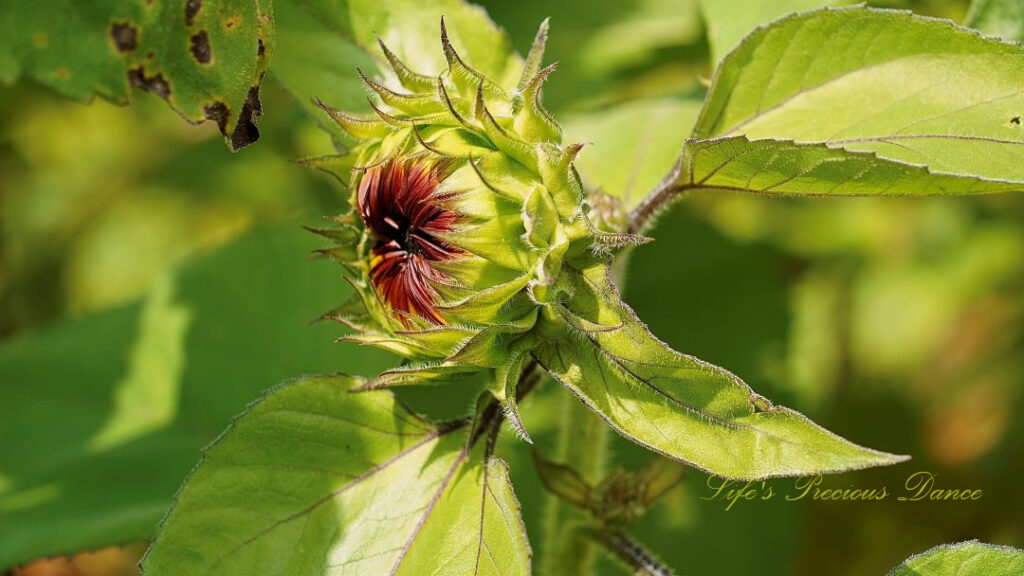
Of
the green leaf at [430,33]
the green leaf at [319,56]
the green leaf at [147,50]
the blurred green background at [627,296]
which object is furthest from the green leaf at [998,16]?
the green leaf at [147,50]

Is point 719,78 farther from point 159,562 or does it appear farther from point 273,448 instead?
point 159,562

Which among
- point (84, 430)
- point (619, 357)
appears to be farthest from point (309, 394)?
point (84, 430)

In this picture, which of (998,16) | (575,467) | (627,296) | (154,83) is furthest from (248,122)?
(627,296)

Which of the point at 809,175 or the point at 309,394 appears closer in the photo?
the point at 809,175

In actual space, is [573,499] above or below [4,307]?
above

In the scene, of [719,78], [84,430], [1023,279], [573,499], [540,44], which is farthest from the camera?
[1023,279]

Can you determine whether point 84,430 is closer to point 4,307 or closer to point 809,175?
point 4,307

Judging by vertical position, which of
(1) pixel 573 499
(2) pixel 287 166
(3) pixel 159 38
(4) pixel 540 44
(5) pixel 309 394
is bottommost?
(2) pixel 287 166

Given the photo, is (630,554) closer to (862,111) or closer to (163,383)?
(862,111)

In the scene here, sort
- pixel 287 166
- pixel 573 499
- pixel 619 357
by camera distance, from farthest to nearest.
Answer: pixel 287 166 < pixel 573 499 < pixel 619 357
